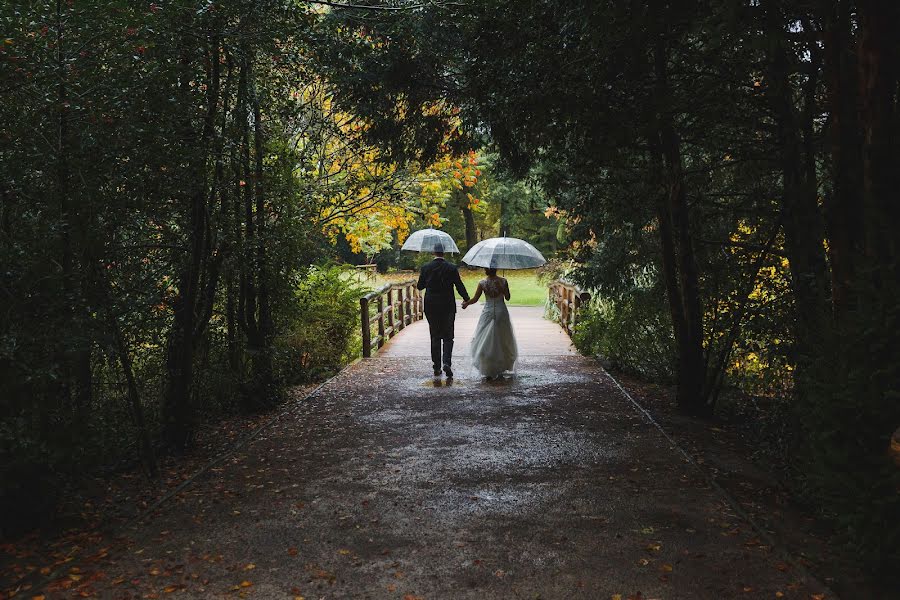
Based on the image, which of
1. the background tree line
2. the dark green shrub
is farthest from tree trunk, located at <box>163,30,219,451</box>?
the dark green shrub

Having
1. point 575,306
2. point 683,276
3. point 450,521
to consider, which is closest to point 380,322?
point 575,306

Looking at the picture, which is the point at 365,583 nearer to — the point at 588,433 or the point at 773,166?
the point at 588,433

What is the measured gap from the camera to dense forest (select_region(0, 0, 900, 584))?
14.3 ft

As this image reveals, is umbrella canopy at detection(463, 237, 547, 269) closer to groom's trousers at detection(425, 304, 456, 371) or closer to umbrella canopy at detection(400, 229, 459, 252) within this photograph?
umbrella canopy at detection(400, 229, 459, 252)

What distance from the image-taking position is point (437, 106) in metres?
10.8

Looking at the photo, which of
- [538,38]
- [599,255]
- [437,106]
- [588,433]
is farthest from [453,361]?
[538,38]

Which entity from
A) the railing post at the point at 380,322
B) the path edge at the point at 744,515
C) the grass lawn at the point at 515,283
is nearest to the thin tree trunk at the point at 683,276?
the path edge at the point at 744,515

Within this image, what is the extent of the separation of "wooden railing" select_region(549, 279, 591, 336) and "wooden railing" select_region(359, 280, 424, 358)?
12.1 ft

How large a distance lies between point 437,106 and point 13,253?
7.05 m

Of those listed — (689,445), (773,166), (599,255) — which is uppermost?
(773,166)

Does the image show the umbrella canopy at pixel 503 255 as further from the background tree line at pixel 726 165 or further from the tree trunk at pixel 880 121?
the tree trunk at pixel 880 121

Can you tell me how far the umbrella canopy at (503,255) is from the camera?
11.6m

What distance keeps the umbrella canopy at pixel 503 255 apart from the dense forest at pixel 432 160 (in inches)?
32.8

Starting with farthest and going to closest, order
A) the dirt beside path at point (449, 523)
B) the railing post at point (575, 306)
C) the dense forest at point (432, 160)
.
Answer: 1. the railing post at point (575, 306)
2. the dense forest at point (432, 160)
3. the dirt beside path at point (449, 523)
